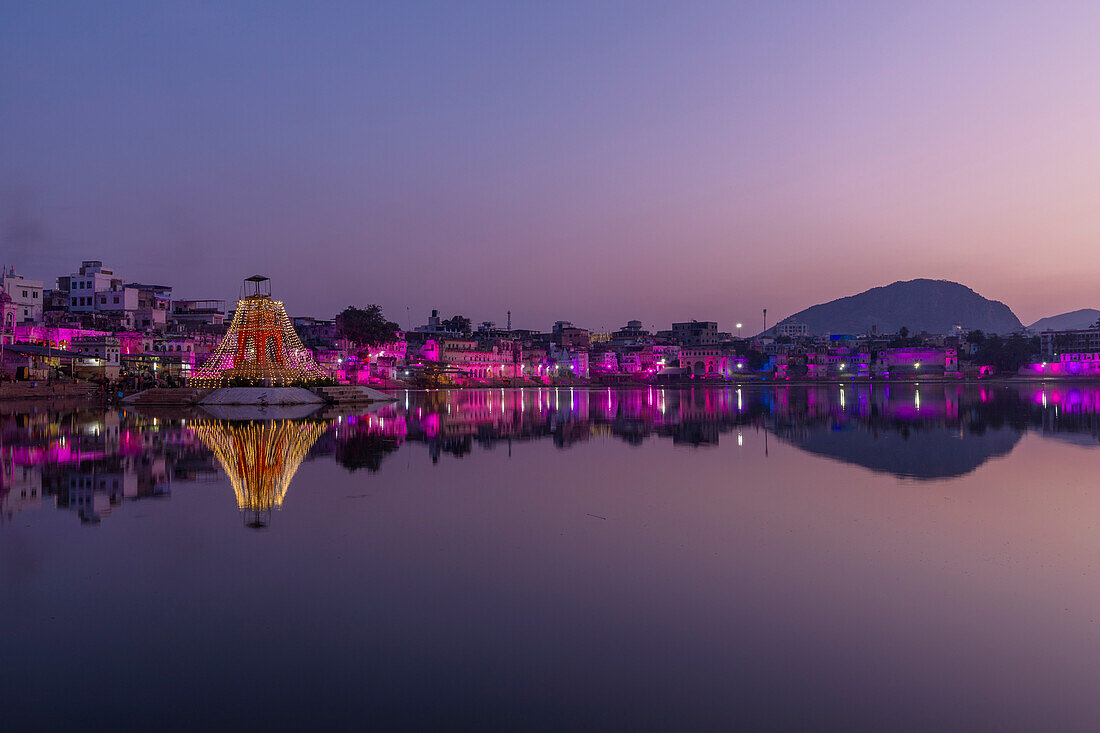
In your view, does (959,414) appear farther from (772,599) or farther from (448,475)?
(772,599)

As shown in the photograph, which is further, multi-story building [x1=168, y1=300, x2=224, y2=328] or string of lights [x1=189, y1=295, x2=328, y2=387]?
multi-story building [x1=168, y1=300, x2=224, y2=328]

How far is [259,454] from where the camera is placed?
20172 millimetres

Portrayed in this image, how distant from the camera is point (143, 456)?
64.0 feet

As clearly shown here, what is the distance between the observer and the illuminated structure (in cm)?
4716

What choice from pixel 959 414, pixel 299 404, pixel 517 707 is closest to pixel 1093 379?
pixel 959 414

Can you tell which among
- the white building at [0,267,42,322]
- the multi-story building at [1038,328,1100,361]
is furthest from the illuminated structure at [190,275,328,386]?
the multi-story building at [1038,328,1100,361]

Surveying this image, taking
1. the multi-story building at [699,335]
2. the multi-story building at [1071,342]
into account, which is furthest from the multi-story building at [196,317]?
the multi-story building at [1071,342]

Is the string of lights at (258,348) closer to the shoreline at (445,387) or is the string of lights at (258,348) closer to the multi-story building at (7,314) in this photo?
the shoreline at (445,387)

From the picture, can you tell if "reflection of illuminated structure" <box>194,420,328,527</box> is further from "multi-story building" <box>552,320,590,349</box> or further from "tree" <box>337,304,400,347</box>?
"multi-story building" <box>552,320,590,349</box>

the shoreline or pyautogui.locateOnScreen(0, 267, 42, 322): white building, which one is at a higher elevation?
pyautogui.locateOnScreen(0, 267, 42, 322): white building

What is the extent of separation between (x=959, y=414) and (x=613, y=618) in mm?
39642

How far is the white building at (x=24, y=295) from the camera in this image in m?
74.7

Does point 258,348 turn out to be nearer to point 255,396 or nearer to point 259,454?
point 255,396

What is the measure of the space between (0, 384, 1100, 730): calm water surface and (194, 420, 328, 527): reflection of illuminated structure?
7.0 inches
